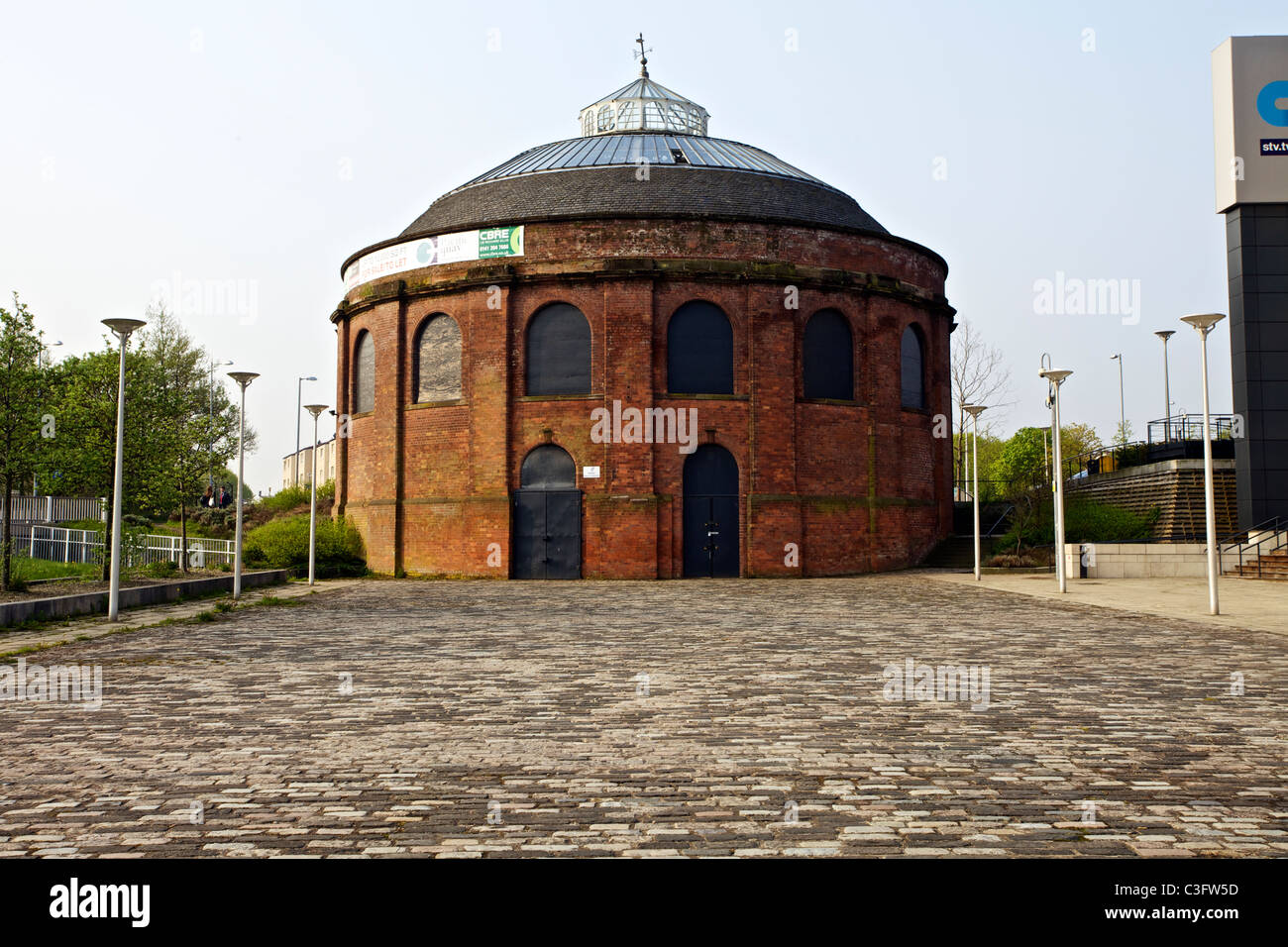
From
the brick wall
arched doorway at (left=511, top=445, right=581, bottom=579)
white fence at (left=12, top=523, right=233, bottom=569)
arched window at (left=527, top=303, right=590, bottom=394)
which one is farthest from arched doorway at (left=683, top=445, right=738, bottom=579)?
white fence at (left=12, top=523, right=233, bottom=569)

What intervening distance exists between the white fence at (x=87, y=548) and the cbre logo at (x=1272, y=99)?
31.2m

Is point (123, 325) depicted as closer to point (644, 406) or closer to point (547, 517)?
point (547, 517)

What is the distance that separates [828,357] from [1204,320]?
1330cm

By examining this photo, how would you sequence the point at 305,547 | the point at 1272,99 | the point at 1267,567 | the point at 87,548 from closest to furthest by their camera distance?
1. the point at 1267,567
2. the point at 1272,99
3. the point at 87,548
4. the point at 305,547

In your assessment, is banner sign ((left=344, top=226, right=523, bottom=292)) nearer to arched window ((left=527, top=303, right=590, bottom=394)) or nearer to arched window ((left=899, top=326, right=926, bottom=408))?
arched window ((left=527, top=303, right=590, bottom=394))

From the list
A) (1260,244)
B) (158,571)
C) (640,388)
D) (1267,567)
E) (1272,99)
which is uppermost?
(1272,99)

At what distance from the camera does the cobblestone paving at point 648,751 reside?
14.1 feet

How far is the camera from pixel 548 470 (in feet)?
87.7

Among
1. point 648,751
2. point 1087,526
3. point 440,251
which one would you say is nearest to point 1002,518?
point 1087,526

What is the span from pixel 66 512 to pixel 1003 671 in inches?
1328

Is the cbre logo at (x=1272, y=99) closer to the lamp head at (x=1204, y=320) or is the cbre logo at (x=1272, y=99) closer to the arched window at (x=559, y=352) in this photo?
the lamp head at (x=1204, y=320)

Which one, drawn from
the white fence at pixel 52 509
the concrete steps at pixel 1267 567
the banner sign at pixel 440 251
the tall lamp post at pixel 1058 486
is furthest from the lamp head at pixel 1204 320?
the white fence at pixel 52 509

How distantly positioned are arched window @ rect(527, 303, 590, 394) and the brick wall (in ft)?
1.09
